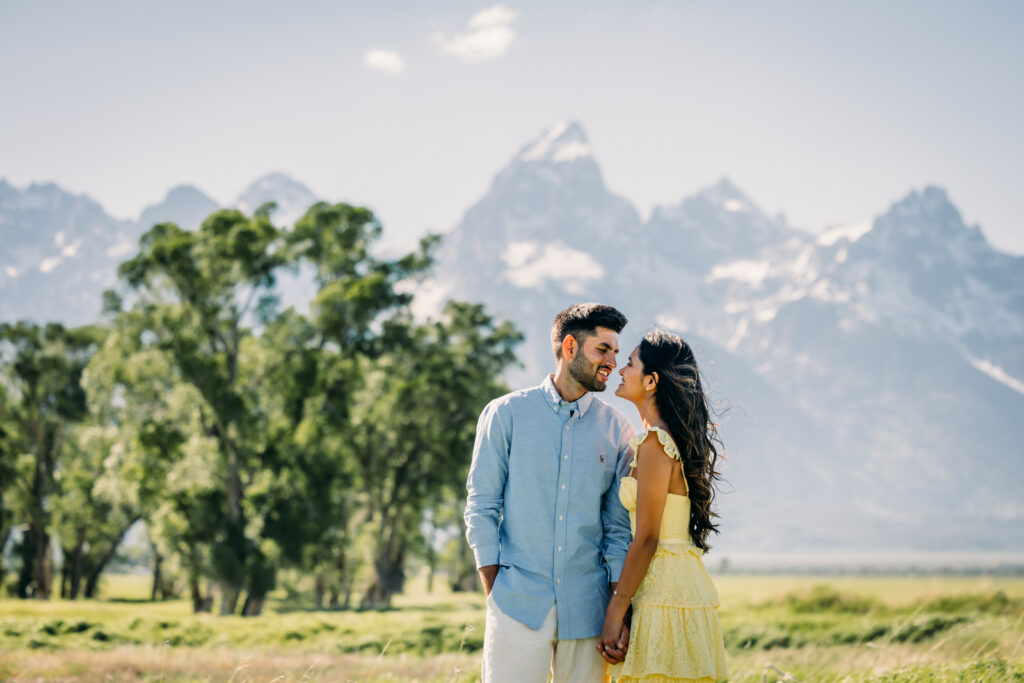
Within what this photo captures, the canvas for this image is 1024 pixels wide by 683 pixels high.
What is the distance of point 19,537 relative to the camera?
39.2 metres

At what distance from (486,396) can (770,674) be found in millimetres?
22629

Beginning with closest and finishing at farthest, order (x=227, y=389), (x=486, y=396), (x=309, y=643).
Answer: (x=309, y=643)
(x=227, y=389)
(x=486, y=396)

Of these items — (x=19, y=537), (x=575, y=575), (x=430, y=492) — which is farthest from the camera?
(x=19, y=537)

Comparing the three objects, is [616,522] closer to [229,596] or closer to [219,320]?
[219,320]

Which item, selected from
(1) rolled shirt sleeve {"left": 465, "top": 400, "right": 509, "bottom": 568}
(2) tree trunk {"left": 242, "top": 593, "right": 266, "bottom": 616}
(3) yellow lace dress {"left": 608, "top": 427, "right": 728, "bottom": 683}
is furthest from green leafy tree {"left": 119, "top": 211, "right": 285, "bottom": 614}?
(3) yellow lace dress {"left": 608, "top": 427, "right": 728, "bottom": 683}

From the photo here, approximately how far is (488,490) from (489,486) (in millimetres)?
21

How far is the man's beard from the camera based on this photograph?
389cm

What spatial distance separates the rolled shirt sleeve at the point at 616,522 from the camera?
3.93m

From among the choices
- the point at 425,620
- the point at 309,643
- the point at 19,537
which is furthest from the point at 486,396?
the point at 19,537

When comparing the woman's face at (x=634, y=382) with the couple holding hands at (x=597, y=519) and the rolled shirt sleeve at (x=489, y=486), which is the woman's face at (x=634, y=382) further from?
the rolled shirt sleeve at (x=489, y=486)

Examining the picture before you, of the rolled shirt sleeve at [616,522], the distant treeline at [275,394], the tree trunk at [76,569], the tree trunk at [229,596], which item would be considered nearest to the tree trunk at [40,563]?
the tree trunk at [76,569]

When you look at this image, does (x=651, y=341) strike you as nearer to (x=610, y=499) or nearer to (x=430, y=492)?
(x=610, y=499)

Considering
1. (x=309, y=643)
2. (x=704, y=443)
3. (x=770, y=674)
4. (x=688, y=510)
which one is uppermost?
(x=704, y=443)

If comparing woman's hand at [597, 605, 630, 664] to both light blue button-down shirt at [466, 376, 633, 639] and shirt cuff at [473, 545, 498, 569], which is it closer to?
light blue button-down shirt at [466, 376, 633, 639]
